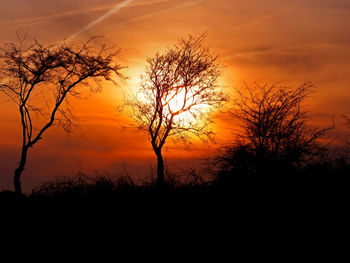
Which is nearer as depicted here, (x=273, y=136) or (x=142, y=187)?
(x=142, y=187)

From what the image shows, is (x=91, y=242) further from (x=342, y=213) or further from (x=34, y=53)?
(x=34, y=53)

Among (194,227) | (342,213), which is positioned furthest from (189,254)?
(342,213)

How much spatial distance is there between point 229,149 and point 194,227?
1761 centimetres

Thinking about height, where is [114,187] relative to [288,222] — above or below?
above

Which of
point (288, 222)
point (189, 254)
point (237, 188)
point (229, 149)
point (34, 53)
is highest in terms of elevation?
point (34, 53)

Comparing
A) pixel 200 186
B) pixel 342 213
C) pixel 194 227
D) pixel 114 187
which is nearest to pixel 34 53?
pixel 114 187

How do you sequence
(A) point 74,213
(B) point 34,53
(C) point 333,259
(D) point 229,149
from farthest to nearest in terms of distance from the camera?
1. (D) point 229,149
2. (B) point 34,53
3. (A) point 74,213
4. (C) point 333,259

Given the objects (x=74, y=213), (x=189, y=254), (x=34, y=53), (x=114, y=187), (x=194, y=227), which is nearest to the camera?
(x=189, y=254)

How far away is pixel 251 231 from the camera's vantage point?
7125 millimetres

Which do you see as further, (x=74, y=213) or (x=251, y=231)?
(x=74, y=213)

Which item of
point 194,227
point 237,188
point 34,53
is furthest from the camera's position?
point 34,53

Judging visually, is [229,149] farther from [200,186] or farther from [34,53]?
[200,186]

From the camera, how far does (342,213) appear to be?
7.11m

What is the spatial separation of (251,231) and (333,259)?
4.79 ft
